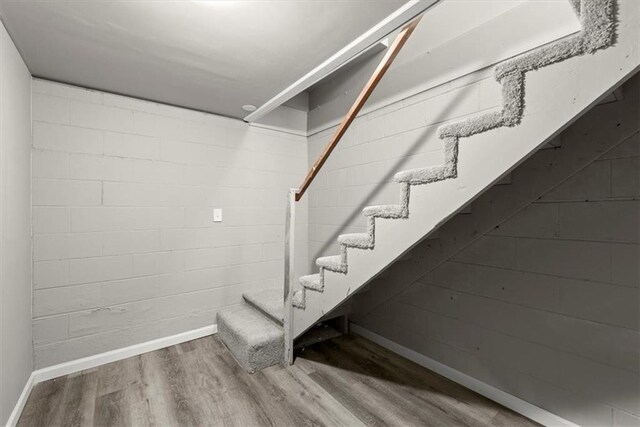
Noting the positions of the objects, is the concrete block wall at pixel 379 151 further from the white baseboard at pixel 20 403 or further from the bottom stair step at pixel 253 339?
the white baseboard at pixel 20 403

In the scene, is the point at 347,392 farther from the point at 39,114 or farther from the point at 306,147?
the point at 39,114

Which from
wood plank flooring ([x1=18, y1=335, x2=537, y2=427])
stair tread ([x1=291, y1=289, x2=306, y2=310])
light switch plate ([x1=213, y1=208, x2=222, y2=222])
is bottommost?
wood plank flooring ([x1=18, y1=335, x2=537, y2=427])

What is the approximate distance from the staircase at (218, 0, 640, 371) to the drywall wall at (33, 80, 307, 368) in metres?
1.49

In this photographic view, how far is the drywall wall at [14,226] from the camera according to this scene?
154cm

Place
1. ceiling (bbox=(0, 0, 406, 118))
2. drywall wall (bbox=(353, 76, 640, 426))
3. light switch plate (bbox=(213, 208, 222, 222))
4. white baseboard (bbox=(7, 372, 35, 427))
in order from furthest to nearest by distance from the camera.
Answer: light switch plate (bbox=(213, 208, 222, 222)) → white baseboard (bbox=(7, 372, 35, 427)) → ceiling (bbox=(0, 0, 406, 118)) → drywall wall (bbox=(353, 76, 640, 426))

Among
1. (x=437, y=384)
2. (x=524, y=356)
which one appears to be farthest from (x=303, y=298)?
(x=524, y=356)

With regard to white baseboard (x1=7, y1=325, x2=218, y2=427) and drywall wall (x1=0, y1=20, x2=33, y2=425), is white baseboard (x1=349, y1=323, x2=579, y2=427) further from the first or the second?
drywall wall (x1=0, y1=20, x2=33, y2=425)

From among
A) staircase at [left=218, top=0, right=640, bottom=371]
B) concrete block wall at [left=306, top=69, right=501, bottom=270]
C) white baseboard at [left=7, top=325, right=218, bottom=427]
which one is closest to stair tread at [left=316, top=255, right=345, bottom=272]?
staircase at [left=218, top=0, right=640, bottom=371]

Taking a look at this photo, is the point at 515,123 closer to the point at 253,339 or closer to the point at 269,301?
the point at 253,339

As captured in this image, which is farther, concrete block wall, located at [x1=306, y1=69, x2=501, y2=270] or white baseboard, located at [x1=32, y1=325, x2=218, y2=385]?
white baseboard, located at [x1=32, y1=325, x2=218, y2=385]

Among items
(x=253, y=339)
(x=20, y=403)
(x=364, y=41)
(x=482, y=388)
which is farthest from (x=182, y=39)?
(x=482, y=388)

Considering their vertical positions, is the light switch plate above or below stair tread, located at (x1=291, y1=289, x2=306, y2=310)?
above

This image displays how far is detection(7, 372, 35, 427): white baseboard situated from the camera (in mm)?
1623

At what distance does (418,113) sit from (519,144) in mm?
1242
